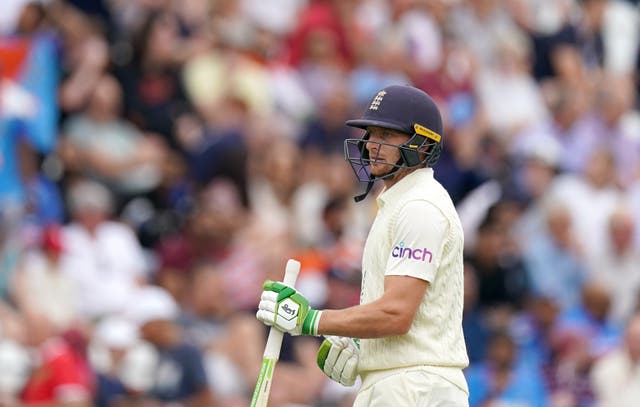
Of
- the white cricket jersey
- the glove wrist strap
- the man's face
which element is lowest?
the glove wrist strap

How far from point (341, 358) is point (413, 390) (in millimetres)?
460

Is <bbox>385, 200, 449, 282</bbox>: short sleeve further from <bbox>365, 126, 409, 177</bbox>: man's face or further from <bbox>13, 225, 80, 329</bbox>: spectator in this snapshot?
<bbox>13, 225, 80, 329</bbox>: spectator

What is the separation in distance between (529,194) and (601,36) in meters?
3.94

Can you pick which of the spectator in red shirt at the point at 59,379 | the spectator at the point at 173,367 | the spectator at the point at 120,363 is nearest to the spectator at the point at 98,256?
the spectator at the point at 120,363

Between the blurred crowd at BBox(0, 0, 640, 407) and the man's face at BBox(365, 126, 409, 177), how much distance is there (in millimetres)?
4627

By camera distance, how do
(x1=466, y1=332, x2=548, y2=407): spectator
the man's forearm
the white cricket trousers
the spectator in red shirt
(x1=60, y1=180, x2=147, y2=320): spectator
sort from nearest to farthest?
the man's forearm < the white cricket trousers < the spectator in red shirt < (x1=60, y1=180, x2=147, y2=320): spectator < (x1=466, y1=332, x2=548, y2=407): spectator

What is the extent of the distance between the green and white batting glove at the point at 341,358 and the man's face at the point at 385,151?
0.77 meters

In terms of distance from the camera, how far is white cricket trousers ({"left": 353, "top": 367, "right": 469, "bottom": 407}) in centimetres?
650

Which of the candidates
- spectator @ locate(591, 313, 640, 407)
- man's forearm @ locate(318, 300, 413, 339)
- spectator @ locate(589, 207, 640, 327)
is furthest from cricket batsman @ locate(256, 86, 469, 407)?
spectator @ locate(589, 207, 640, 327)

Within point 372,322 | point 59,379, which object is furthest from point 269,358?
point 59,379

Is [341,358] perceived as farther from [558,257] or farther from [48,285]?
[558,257]

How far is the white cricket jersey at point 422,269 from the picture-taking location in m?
6.46

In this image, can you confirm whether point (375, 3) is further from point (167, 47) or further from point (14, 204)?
point (14, 204)

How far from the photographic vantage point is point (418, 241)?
6.46 metres
